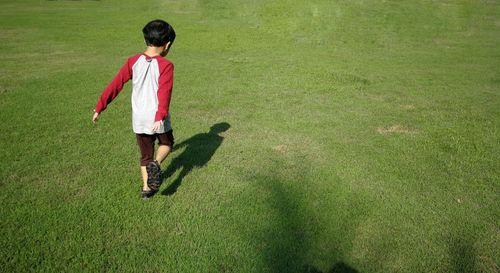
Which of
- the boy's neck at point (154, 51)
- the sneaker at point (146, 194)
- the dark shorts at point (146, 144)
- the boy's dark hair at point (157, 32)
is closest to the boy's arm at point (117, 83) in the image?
the boy's neck at point (154, 51)

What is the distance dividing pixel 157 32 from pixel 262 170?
238 cm

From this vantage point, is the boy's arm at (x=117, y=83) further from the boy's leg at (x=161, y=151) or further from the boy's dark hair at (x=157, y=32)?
the boy's leg at (x=161, y=151)

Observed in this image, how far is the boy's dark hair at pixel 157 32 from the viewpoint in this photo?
3850mm

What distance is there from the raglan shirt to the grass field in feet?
3.30

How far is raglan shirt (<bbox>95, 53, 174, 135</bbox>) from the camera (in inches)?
155

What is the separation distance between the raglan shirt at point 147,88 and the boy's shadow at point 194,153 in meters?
1.00

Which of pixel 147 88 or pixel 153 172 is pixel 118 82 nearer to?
pixel 147 88

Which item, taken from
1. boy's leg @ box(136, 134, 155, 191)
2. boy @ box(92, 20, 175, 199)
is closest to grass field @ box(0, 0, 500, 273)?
boy's leg @ box(136, 134, 155, 191)

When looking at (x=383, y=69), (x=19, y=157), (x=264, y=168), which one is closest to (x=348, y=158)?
(x=264, y=168)

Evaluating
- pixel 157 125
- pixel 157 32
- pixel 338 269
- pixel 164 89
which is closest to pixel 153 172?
pixel 157 125

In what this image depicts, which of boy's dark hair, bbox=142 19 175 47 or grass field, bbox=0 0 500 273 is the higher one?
boy's dark hair, bbox=142 19 175 47

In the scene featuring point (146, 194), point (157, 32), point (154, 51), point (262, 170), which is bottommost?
point (262, 170)

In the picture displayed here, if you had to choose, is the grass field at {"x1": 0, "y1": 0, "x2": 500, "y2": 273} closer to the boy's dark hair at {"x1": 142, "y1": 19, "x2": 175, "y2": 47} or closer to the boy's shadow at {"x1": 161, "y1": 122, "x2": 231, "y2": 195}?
the boy's shadow at {"x1": 161, "y1": 122, "x2": 231, "y2": 195}

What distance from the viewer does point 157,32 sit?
12.7 ft
